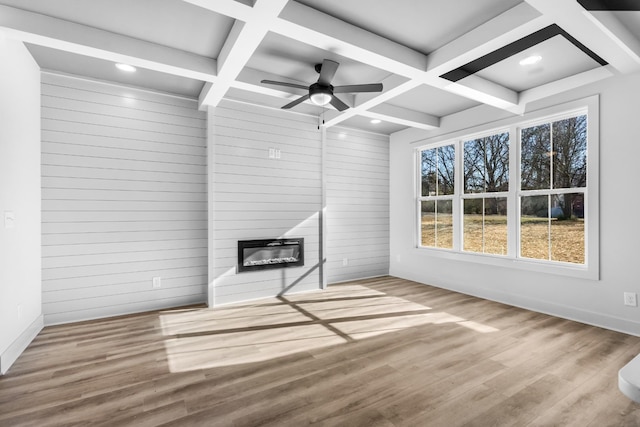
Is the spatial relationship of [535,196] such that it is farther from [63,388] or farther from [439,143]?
[63,388]

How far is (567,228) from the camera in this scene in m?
3.69

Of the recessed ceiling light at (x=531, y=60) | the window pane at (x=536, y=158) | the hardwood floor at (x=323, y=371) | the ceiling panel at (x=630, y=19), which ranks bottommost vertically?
the hardwood floor at (x=323, y=371)

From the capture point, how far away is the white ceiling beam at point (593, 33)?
81.5 inches

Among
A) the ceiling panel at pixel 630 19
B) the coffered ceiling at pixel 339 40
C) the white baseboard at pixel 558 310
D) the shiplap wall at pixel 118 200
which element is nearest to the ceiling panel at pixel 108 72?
the coffered ceiling at pixel 339 40

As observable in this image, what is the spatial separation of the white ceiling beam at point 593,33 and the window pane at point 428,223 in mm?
2909

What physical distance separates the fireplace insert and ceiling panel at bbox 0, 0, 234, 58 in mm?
2517

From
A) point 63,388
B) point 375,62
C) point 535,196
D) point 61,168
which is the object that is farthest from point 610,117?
point 61,168

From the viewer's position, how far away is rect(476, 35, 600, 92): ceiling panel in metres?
2.91

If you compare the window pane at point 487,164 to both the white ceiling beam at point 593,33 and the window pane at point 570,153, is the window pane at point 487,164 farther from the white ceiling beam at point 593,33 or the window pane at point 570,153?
the white ceiling beam at point 593,33

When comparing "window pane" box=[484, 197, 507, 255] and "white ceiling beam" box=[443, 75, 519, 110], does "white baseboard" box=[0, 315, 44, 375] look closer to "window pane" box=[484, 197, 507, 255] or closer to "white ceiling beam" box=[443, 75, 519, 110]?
"white ceiling beam" box=[443, 75, 519, 110]

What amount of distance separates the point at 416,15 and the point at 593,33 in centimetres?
140

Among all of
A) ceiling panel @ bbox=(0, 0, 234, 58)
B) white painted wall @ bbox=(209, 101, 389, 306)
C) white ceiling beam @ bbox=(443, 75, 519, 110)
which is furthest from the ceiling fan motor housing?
white painted wall @ bbox=(209, 101, 389, 306)

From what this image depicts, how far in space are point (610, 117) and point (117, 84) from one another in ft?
18.2

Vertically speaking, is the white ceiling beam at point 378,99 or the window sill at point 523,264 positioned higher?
the white ceiling beam at point 378,99
